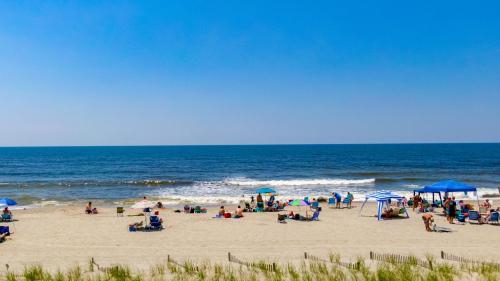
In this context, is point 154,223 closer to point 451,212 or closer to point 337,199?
point 337,199

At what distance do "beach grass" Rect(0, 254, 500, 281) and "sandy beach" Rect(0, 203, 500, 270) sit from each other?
4.32ft

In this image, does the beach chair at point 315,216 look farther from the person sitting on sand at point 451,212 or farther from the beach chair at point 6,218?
the beach chair at point 6,218

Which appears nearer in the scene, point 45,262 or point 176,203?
point 45,262

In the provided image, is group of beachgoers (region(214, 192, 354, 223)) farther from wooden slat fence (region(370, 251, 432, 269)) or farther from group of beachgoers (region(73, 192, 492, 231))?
wooden slat fence (region(370, 251, 432, 269))

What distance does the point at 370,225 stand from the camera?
62.4 feet

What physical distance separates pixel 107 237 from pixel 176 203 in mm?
13060

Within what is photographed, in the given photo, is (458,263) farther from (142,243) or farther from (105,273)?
(142,243)

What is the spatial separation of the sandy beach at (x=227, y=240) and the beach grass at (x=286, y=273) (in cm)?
132

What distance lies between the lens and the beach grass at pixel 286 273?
9.98 meters

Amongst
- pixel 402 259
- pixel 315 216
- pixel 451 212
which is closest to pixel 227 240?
pixel 315 216

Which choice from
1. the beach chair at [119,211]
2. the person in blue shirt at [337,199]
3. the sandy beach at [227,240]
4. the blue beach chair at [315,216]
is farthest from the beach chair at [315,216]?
the beach chair at [119,211]

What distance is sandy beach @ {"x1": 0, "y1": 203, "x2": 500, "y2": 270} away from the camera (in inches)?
535

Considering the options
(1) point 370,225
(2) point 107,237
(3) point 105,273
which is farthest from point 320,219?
(3) point 105,273

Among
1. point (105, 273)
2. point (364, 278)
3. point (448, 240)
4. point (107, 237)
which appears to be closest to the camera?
point (364, 278)
